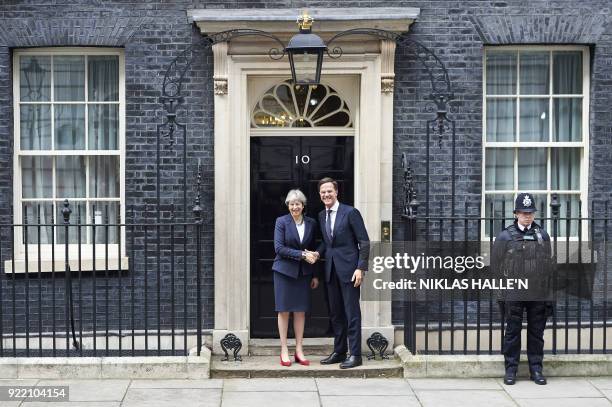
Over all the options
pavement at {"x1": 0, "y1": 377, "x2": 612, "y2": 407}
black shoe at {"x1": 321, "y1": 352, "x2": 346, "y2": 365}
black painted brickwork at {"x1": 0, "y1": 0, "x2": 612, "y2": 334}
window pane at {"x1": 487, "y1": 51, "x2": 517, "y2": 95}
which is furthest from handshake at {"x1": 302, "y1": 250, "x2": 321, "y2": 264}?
window pane at {"x1": 487, "y1": 51, "x2": 517, "y2": 95}

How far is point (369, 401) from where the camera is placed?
845cm

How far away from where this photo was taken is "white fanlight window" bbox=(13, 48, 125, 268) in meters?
10.4

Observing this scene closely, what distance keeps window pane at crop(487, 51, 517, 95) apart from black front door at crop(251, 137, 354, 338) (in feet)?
5.37

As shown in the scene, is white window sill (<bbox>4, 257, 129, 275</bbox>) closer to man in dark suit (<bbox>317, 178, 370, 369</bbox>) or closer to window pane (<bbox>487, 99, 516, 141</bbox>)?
man in dark suit (<bbox>317, 178, 370, 369</bbox>)

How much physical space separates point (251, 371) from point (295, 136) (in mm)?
2530

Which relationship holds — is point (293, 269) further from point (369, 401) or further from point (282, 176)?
point (369, 401)

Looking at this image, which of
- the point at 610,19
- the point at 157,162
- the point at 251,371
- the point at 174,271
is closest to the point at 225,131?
the point at 157,162

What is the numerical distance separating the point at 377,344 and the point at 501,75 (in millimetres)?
3150

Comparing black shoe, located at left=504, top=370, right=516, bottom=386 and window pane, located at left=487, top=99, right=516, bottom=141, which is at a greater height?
window pane, located at left=487, top=99, right=516, bottom=141

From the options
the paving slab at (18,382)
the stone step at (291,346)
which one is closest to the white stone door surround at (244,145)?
the stone step at (291,346)

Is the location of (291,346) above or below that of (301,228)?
below

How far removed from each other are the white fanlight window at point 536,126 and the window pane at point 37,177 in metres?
4.58

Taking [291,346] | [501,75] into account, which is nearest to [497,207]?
[501,75]

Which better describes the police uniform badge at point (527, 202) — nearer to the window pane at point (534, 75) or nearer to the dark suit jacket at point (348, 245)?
the dark suit jacket at point (348, 245)
